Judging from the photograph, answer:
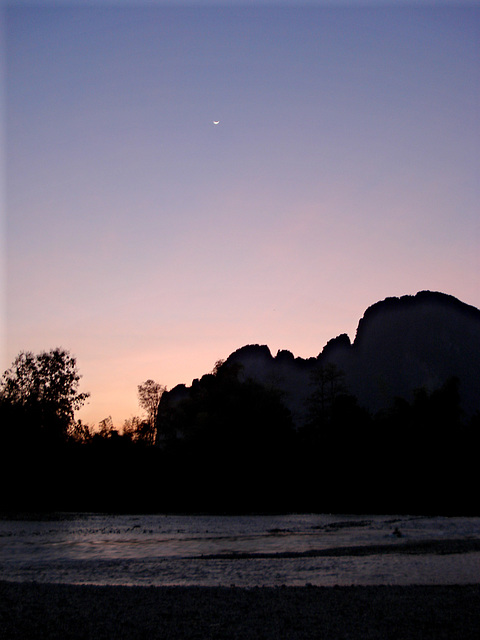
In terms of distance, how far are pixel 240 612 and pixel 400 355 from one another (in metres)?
112

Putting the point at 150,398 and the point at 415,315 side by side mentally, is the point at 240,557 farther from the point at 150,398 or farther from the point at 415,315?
the point at 415,315

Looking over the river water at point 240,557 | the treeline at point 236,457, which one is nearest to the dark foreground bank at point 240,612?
the river water at point 240,557

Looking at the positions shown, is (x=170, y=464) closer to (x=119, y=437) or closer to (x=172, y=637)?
(x=119, y=437)

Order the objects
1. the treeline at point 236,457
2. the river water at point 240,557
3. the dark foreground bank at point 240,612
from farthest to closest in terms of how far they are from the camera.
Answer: the treeline at point 236,457 < the river water at point 240,557 < the dark foreground bank at point 240,612

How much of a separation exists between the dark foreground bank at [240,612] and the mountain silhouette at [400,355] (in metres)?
95.8

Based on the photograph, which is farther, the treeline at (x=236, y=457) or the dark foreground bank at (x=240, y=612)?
the treeline at (x=236, y=457)

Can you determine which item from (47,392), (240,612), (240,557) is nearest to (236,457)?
(47,392)

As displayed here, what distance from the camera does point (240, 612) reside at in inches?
365

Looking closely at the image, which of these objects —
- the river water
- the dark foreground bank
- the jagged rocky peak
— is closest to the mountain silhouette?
the jagged rocky peak

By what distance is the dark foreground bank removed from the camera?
8.06 m

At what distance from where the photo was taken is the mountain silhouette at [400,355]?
11031 cm

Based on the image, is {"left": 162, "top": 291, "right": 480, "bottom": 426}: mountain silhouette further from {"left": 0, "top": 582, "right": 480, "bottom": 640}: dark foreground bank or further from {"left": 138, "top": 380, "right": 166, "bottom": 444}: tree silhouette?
{"left": 0, "top": 582, "right": 480, "bottom": 640}: dark foreground bank

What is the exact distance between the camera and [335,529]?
29219mm

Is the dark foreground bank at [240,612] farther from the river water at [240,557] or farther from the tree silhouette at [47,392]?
the tree silhouette at [47,392]
